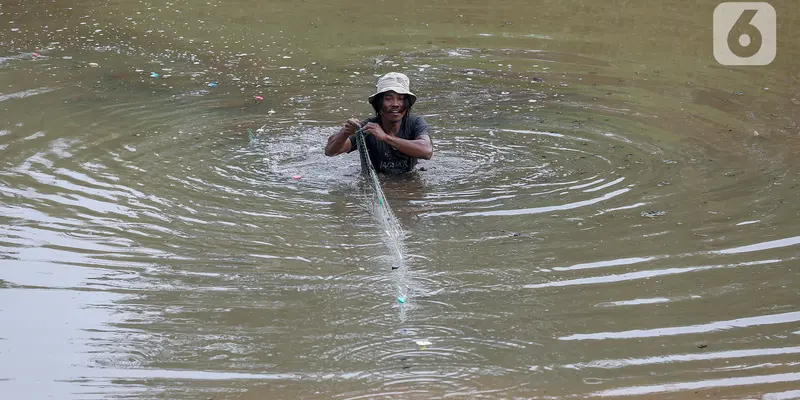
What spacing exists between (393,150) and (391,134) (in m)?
0.17

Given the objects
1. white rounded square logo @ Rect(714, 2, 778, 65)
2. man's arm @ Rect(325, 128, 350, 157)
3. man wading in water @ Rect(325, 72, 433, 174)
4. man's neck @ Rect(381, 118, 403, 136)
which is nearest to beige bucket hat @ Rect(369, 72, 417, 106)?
man wading in water @ Rect(325, 72, 433, 174)

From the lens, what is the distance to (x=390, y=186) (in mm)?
7145

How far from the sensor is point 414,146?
7.00 metres

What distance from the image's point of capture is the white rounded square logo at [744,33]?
11.1m

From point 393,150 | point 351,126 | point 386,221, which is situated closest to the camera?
point 386,221

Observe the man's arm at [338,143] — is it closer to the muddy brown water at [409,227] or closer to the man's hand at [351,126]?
the man's hand at [351,126]

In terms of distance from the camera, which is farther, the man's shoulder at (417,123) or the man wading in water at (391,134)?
the man's shoulder at (417,123)

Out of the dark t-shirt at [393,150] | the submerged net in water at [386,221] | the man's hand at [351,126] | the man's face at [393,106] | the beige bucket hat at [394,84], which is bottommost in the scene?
the submerged net in water at [386,221]

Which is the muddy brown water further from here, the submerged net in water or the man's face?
the man's face

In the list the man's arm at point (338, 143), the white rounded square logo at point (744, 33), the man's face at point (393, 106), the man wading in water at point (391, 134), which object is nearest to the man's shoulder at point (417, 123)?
the man wading in water at point (391, 134)

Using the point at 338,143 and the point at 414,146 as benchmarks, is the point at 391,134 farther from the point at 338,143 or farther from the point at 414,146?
the point at 338,143

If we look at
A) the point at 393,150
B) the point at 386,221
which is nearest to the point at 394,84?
the point at 393,150

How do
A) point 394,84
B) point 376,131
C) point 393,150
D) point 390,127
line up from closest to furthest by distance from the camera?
point 376,131, point 394,84, point 390,127, point 393,150

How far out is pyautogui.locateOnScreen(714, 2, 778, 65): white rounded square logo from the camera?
11.1 meters
